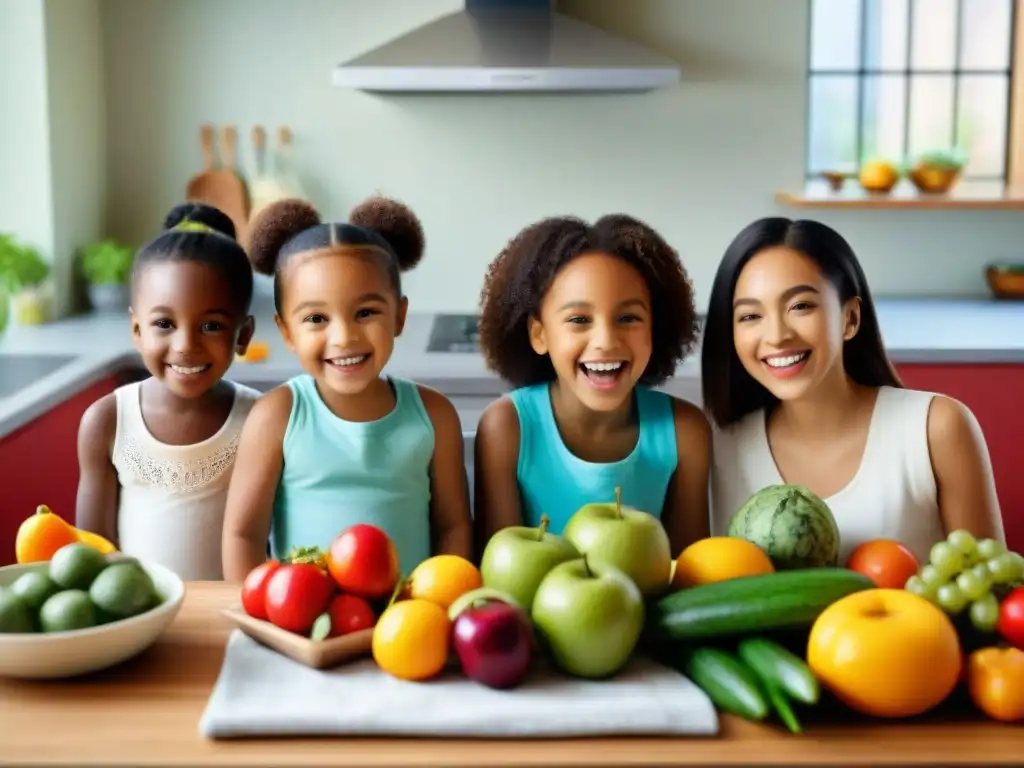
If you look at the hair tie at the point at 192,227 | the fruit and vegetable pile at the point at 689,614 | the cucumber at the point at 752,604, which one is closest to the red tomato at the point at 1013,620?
the fruit and vegetable pile at the point at 689,614

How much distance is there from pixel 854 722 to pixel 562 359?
23.1 inches

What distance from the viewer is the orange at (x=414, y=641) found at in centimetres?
95

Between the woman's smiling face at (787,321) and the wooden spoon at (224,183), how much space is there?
215cm

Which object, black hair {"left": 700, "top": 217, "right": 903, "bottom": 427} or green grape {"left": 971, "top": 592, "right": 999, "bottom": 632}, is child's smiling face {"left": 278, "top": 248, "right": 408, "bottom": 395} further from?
green grape {"left": 971, "top": 592, "right": 999, "bottom": 632}

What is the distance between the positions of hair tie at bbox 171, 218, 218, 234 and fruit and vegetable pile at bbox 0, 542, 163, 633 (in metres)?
0.58

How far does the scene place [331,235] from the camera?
1352 millimetres

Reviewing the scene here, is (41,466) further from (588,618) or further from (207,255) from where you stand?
(588,618)

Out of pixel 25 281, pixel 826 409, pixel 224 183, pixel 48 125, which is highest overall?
pixel 48 125

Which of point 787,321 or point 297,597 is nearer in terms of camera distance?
point 297,597

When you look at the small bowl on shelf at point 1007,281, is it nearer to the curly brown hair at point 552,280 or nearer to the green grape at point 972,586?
the curly brown hair at point 552,280

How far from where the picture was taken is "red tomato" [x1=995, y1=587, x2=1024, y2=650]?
95 cm

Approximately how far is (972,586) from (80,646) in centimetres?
73

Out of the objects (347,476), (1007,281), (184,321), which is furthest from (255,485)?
(1007,281)

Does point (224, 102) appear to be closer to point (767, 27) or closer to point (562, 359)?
point (767, 27)
